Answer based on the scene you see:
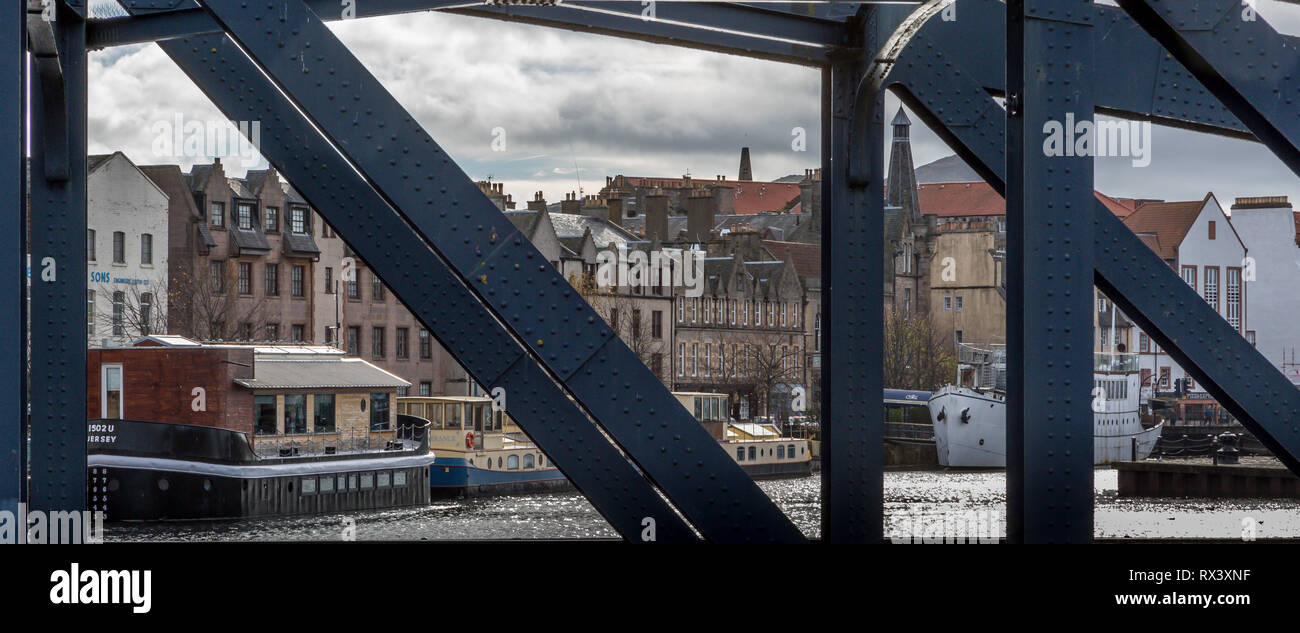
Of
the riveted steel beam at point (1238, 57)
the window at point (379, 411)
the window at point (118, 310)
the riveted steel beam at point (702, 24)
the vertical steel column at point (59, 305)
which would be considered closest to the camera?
the riveted steel beam at point (1238, 57)

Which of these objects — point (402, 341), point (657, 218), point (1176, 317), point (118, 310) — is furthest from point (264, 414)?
point (657, 218)

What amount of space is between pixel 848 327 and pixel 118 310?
5080 cm

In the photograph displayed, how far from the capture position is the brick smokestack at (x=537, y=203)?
2916 inches

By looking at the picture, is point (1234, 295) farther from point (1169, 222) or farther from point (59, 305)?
point (59, 305)

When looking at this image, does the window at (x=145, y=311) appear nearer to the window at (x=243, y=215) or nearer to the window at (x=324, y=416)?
the window at (x=243, y=215)

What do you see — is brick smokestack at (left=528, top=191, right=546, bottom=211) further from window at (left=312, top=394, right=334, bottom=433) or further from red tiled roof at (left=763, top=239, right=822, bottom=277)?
window at (left=312, top=394, right=334, bottom=433)

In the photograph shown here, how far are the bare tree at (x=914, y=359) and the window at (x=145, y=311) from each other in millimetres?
36496

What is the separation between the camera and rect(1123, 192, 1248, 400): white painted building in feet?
267

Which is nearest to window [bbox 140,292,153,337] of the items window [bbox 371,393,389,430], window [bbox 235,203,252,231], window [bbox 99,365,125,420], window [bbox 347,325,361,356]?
window [bbox 235,203,252,231]

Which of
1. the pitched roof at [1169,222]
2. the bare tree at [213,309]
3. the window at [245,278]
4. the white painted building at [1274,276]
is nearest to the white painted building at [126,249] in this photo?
the bare tree at [213,309]

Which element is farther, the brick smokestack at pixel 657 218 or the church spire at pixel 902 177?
the church spire at pixel 902 177
